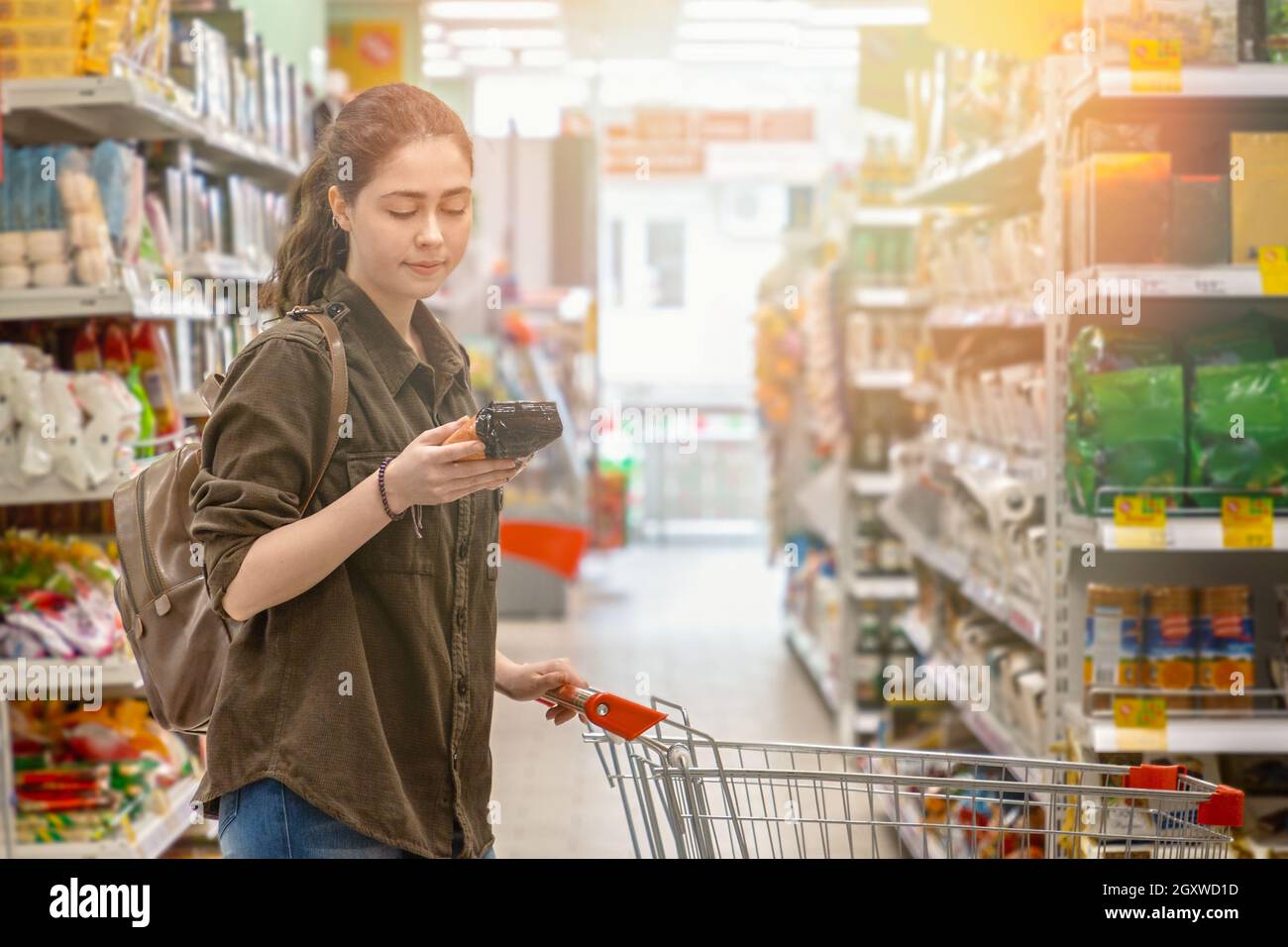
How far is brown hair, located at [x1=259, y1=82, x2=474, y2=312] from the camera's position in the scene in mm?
1659

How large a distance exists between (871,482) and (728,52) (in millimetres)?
6793

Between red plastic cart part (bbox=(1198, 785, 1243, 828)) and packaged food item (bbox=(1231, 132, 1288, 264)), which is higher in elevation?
packaged food item (bbox=(1231, 132, 1288, 264))

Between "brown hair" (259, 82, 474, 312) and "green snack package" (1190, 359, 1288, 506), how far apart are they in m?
1.57

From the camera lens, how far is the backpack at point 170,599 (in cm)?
177

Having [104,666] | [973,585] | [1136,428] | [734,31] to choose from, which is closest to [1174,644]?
[1136,428]

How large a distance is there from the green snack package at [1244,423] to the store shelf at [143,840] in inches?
86.4

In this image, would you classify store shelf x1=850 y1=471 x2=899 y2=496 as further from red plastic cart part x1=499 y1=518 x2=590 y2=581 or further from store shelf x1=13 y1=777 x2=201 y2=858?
red plastic cart part x1=499 y1=518 x2=590 y2=581

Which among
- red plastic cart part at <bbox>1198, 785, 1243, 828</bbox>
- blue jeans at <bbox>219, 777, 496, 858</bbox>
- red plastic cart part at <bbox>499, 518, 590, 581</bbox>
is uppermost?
blue jeans at <bbox>219, 777, 496, 858</bbox>

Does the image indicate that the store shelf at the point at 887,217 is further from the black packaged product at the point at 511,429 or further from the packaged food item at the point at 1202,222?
the black packaged product at the point at 511,429

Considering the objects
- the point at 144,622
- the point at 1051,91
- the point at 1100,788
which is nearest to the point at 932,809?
the point at 1051,91

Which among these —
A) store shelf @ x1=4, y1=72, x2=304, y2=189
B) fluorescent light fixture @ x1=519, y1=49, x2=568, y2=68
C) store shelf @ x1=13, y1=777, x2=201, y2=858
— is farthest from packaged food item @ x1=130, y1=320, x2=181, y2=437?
fluorescent light fixture @ x1=519, y1=49, x2=568, y2=68

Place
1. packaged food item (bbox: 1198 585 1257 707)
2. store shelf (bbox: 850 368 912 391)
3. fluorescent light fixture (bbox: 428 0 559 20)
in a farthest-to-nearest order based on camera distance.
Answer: fluorescent light fixture (bbox: 428 0 559 20), store shelf (bbox: 850 368 912 391), packaged food item (bbox: 1198 585 1257 707)

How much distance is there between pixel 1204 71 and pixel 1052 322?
22.7 inches
